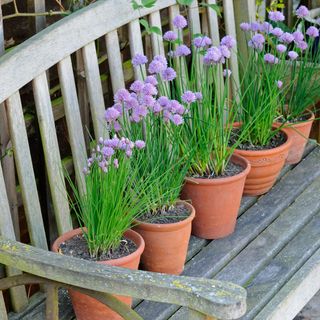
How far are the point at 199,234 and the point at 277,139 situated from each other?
0.48m

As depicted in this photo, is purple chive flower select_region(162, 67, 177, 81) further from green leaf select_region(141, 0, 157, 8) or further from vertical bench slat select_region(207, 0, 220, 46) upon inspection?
vertical bench slat select_region(207, 0, 220, 46)

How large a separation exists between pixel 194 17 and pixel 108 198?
95cm

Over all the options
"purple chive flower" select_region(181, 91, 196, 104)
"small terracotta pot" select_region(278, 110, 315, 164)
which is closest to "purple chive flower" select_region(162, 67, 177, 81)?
"purple chive flower" select_region(181, 91, 196, 104)

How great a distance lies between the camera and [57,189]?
94.2 inches

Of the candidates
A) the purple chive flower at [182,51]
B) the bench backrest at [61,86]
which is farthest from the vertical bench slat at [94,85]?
the purple chive flower at [182,51]

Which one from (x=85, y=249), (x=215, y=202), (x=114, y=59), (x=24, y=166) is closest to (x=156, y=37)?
(x=114, y=59)

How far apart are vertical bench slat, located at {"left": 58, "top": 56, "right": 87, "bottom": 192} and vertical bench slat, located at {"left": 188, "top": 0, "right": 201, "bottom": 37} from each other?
24.4 inches

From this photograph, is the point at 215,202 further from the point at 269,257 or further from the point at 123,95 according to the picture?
the point at 123,95

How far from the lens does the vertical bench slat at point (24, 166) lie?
224cm

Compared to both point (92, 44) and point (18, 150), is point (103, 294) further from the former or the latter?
point (92, 44)

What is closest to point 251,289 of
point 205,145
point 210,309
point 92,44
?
point 205,145

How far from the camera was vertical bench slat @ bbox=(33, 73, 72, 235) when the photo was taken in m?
2.31

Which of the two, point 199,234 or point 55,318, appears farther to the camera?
point 199,234

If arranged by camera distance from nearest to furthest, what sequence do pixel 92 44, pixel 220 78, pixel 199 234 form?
1. pixel 92 44
2. pixel 199 234
3. pixel 220 78
